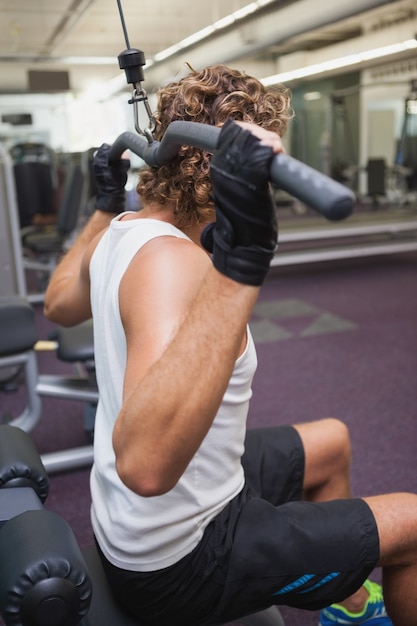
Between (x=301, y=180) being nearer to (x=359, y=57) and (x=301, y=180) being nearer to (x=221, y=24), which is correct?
(x=221, y=24)

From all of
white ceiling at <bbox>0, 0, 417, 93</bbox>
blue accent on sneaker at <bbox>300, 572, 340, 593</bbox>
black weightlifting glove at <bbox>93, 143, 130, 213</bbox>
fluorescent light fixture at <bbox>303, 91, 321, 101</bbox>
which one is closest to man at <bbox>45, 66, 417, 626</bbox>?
blue accent on sneaker at <bbox>300, 572, 340, 593</bbox>

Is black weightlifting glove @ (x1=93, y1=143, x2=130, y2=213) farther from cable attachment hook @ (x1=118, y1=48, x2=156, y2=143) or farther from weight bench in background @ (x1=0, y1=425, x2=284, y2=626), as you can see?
weight bench in background @ (x1=0, y1=425, x2=284, y2=626)

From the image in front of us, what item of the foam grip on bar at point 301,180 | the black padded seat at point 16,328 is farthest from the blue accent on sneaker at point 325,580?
the black padded seat at point 16,328

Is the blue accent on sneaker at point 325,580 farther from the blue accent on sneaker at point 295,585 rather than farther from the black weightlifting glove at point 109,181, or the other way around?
the black weightlifting glove at point 109,181

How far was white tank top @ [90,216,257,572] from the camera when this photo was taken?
903mm

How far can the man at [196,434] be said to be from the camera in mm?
683

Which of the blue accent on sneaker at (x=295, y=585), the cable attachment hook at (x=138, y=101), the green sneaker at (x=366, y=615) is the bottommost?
the green sneaker at (x=366, y=615)

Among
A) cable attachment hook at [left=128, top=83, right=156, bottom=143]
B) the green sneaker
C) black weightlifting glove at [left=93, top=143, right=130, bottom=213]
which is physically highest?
cable attachment hook at [left=128, top=83, right=156, bottom=143]

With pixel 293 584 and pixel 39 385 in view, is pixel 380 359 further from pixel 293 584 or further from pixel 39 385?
pixel 293 584

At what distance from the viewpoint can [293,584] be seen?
967 millimetres

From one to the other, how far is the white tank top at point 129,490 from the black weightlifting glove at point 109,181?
14.9 inches

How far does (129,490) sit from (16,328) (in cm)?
120

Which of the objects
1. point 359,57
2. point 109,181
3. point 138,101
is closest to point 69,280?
point 109,181

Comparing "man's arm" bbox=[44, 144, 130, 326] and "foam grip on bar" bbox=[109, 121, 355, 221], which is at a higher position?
"foam grip on bar" bbox=[109, 121, 355, 221]
